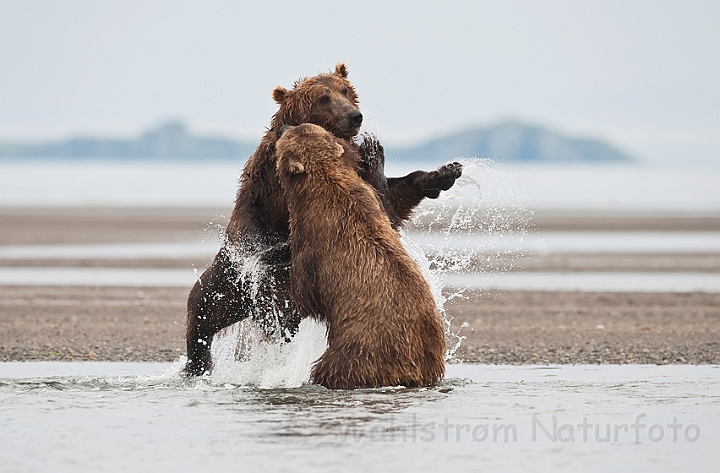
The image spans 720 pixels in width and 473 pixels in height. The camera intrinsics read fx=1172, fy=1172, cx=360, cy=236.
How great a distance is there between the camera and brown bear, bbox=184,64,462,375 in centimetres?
759

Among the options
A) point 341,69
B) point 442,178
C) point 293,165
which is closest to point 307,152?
point 293,165

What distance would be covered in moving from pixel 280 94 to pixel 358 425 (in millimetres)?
2625

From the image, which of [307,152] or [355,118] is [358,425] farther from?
[355,118]

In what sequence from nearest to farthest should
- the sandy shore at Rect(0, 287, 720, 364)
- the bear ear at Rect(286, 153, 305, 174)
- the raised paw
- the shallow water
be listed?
the shallow water → the bear ear at Rect(286, 153, 305, 174) → the raised paw → the sandy shore at Rect(0, 287, 720, 364)

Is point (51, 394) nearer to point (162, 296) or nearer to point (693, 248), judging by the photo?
point (162, 296)

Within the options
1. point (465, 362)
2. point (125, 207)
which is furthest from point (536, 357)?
point (125, 207)

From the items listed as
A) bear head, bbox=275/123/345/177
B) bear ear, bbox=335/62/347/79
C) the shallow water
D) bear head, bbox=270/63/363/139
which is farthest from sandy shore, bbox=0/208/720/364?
bear head, bbox=275/123/345/177

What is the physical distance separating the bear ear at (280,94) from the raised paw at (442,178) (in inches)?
43.5

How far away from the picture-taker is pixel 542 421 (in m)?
6.49

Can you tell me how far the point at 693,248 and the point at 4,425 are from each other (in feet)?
68.4

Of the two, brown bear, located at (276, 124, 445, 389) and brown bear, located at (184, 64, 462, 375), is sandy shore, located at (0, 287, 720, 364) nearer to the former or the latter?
brown bear, located at (184, 64, 462, 375)

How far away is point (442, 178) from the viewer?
305 inches

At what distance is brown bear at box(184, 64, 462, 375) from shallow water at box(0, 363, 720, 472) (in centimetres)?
54

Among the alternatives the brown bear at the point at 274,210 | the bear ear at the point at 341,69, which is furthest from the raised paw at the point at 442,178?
the bear ear at the point at 341,69
